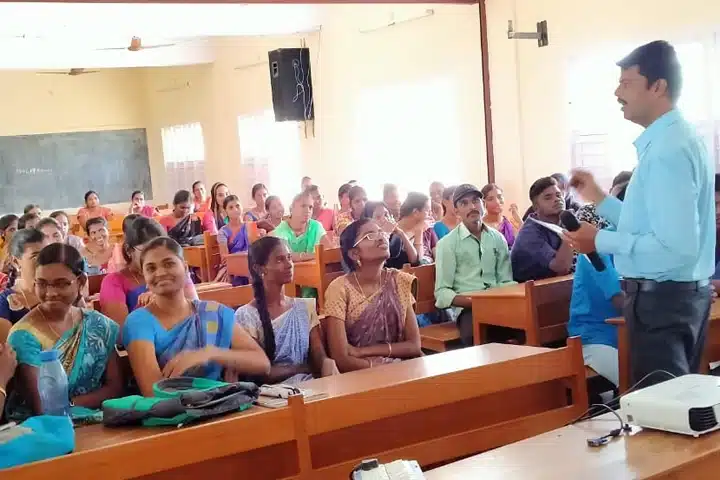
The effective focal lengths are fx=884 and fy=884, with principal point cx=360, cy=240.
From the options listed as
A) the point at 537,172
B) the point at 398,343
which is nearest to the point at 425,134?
the point at 537,172

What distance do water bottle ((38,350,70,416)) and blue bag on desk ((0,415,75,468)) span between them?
0.37 meters

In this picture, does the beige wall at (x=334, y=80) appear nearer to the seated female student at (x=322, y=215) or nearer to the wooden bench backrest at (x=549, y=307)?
the seated female student at (x=322, y=215)

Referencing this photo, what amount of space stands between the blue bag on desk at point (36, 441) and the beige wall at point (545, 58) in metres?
5.27

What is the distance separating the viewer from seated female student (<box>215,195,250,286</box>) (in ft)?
21.2

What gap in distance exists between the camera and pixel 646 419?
5.78ft

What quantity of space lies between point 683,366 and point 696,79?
4154 millimetres

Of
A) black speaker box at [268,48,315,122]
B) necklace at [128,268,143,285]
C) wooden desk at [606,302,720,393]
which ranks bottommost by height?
wooden desk at [606,302,720,393]

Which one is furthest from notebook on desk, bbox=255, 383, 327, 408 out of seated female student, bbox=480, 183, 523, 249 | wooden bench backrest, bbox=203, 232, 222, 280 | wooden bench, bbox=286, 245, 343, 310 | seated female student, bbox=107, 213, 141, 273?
wooden bench backrest, bbox=203, 232, 222, 280

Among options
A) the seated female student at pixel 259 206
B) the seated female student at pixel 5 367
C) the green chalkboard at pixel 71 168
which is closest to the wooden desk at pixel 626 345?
the seated female student at pixel 5 367

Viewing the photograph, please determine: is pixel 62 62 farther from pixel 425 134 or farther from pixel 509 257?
pixel 509 257

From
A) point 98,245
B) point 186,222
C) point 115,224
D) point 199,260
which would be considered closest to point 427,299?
point 199,260

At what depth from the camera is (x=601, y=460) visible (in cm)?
165

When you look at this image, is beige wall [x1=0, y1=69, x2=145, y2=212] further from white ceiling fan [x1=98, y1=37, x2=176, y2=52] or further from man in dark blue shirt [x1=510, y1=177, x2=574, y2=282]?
man in dark blue shirt [x1=510, y1=177, x2=574, y2=282]

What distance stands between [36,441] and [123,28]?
7.79 meters
